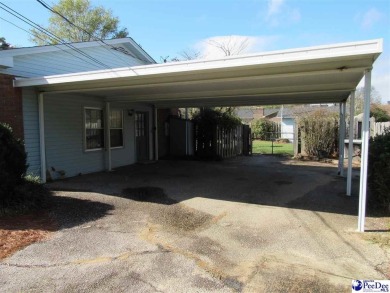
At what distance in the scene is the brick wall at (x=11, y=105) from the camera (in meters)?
7.75

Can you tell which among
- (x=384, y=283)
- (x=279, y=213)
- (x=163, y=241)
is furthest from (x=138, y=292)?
(x=279, y=213)

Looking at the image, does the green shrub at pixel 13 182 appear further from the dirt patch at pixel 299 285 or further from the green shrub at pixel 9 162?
the dirt patch at pixel 299 285

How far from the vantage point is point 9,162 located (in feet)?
19.9

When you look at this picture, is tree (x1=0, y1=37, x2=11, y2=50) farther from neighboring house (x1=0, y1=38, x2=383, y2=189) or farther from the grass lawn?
the grass lawn

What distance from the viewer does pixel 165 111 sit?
15883 mm

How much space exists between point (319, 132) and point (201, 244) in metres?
12.7

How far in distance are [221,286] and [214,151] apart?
40.6ft

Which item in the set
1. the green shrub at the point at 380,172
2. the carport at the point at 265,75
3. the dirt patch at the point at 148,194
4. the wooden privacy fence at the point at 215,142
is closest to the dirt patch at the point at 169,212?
the dirt patch at the point at 148,194

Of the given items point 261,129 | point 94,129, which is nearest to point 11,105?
point 94,129

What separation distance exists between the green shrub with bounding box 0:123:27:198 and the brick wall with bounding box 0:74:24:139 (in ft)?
6.26

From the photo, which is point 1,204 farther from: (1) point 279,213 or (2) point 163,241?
(1) point 279,213

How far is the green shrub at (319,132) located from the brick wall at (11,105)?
12.6 m

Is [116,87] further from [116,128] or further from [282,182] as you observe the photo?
[282,182]

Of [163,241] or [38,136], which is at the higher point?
[38,136]
